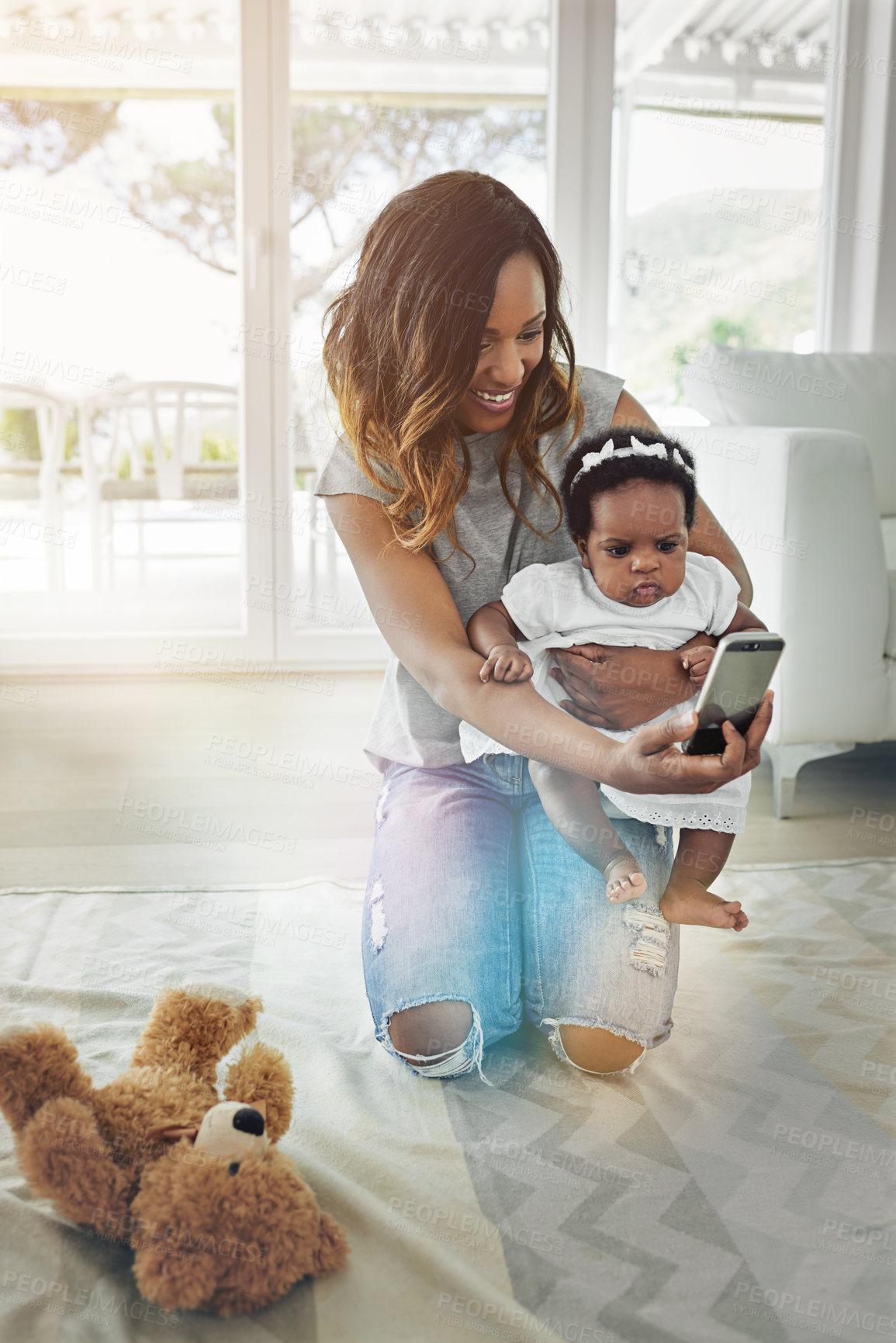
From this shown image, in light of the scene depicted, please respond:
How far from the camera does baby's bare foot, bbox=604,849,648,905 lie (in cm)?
102

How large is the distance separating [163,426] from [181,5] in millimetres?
1108

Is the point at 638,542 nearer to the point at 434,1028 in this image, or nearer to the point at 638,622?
the point at 638,622

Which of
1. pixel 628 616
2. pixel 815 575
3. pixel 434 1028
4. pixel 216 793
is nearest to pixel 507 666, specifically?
pixel 628 616

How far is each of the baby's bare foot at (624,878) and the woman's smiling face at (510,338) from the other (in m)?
0.48

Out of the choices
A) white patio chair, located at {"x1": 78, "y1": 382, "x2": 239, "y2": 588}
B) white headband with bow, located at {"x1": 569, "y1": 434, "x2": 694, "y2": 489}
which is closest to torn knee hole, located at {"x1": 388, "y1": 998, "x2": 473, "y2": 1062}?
white headband with bow, located at {"x1": 569, "y1": 434, "x2": 694, "y2": 489}

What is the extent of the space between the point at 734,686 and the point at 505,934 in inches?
17.2

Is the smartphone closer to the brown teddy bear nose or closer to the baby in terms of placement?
the baby

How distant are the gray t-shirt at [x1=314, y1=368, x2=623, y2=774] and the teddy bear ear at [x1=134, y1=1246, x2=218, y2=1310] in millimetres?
636

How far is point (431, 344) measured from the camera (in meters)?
1.05

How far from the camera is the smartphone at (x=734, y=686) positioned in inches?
32.2

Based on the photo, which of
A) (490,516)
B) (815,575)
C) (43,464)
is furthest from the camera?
(43,464)

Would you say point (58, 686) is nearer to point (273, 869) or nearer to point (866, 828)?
point (273, 869)

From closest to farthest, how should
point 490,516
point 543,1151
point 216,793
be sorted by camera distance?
point 543,1151 → point 490,516 → point 216,793

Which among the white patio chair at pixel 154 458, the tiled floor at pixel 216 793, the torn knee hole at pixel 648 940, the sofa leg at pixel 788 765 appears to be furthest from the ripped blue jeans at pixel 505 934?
the white patio chair at pixel 154 458
